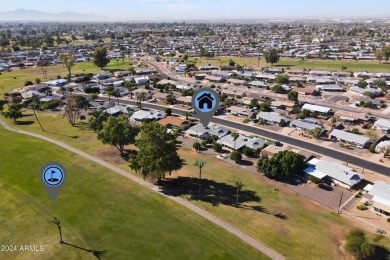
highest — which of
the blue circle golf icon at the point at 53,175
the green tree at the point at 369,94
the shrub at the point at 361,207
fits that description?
the blue circle golf icon at the point at 53,175

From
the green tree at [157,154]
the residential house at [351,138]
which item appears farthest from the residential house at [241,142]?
the green tree at [157,154]

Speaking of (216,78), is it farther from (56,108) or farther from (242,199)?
(242,199)

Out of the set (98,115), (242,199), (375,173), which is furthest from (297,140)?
(98,115)

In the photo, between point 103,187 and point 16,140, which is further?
point 16,140

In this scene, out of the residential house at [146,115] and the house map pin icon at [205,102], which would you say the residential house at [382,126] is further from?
the house map pin icon at [205,102]

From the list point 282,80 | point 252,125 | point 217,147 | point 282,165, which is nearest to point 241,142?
point 217,147

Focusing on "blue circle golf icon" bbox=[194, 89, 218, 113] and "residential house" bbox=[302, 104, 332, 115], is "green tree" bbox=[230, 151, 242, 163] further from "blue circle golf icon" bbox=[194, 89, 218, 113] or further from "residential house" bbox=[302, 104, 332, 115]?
"residential house" bbox=[302, 104, 332, 115]
